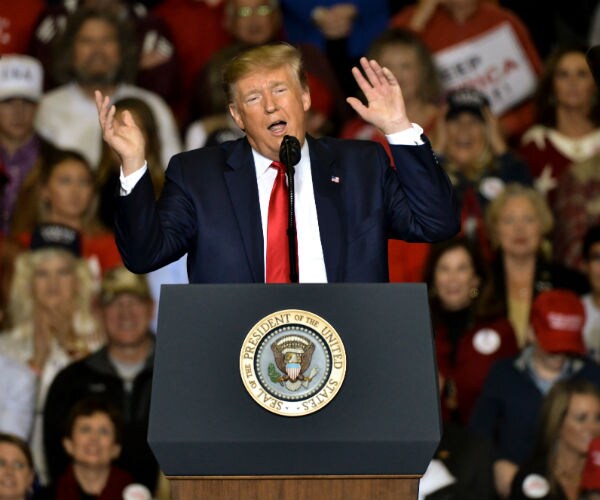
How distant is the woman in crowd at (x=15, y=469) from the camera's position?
561 centimetres

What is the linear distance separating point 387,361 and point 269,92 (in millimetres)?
762

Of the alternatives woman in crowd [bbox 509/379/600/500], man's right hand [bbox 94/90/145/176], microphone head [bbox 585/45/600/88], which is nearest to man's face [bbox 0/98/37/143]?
woman in crowd [bbox 509/379/600/500]

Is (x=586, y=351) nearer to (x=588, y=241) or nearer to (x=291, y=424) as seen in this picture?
(x=588, y=241)

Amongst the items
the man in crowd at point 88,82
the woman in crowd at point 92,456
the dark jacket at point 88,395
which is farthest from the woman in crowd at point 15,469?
the man in crowd at point 88,82

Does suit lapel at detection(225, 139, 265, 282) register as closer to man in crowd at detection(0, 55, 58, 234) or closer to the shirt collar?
the shirt collar

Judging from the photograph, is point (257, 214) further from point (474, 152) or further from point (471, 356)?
point (474, 152)

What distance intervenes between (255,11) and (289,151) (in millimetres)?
4666

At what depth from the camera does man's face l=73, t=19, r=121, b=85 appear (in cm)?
738

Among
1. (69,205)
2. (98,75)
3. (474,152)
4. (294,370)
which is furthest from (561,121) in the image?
(294,370)

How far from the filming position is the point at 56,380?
20.2 ft

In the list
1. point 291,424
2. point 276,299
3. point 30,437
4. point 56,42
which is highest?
point 56,42

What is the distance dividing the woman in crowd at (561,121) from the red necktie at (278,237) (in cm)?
416

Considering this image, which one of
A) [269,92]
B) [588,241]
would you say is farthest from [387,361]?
[588,241]

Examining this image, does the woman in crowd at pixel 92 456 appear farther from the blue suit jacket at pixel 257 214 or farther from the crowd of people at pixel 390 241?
the blue suit jacket at pixel 257 214
